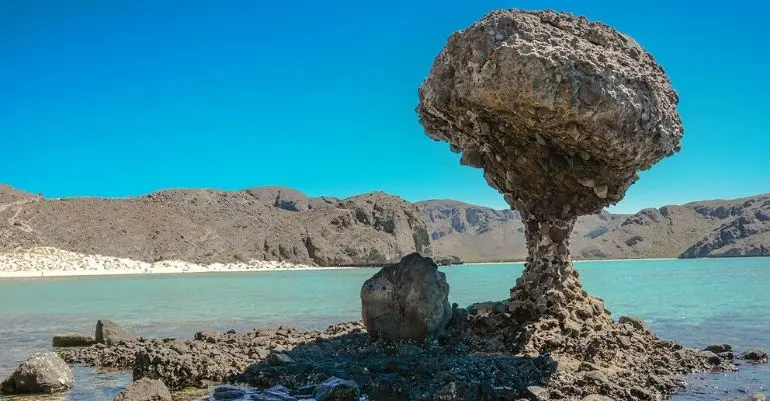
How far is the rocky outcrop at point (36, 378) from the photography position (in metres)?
10.7

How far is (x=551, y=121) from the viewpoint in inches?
435

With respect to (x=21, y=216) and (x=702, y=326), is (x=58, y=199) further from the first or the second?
(x=702, y=326)

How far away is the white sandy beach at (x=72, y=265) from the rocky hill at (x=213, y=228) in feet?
7.21

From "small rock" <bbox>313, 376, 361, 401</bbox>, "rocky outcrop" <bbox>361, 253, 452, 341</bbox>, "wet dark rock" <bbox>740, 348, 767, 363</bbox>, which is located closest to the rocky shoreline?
"wet dark rock" <bbox>740, 348, 767, 363</bbox>

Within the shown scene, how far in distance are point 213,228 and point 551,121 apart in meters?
109

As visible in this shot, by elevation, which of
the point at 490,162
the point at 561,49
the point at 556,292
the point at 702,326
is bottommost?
the point at 702,326

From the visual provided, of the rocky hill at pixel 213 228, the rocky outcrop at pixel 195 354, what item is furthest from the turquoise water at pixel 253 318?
the rocky hill at pixel 213 228

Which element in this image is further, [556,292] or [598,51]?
[556,292]

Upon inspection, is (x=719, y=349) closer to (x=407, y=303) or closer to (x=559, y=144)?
(x=559, y=144)

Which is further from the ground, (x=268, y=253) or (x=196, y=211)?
(x=196, y=211)

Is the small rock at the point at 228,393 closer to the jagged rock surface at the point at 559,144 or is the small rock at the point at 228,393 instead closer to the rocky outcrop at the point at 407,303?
the rocky outcrop at the point at 407,303

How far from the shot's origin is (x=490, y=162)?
1407 centimetres

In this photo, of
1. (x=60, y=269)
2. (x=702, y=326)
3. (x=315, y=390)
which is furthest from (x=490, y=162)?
(x=60, y=269)

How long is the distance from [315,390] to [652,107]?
25.6 ft
